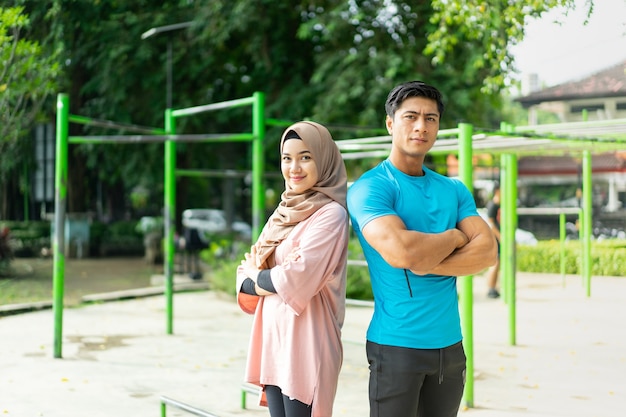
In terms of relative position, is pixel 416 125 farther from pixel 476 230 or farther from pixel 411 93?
pixel 476 230

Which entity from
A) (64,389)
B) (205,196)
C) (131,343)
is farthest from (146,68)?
(205,196)

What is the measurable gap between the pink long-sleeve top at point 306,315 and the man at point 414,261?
131 millimetres

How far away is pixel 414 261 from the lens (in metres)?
2.30

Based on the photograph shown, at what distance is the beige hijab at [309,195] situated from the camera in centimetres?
256

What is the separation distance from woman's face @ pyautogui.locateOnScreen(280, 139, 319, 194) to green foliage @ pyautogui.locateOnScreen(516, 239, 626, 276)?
422 centimetres

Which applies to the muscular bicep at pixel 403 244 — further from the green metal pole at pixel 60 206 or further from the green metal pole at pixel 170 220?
the green metal pole at pixel 170 220

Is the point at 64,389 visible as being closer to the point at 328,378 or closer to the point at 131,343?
the point at 131,343

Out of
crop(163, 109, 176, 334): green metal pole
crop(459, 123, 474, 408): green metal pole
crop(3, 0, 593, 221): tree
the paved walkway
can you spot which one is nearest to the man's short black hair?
crop(459, 123, 474, 408): green metal pole

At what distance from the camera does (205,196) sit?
36781 millimetres

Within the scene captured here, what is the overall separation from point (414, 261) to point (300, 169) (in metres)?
0.53

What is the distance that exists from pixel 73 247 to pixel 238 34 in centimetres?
761

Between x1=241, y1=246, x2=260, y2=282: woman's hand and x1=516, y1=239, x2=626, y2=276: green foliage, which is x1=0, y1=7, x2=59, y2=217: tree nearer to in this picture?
x1=516, y1=239, x2=626, y2=276: green foliage

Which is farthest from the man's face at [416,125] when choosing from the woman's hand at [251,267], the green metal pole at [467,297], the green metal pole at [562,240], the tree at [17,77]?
the tree at [17,77]

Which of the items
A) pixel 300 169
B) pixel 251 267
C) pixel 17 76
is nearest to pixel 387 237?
pixel 300 169
